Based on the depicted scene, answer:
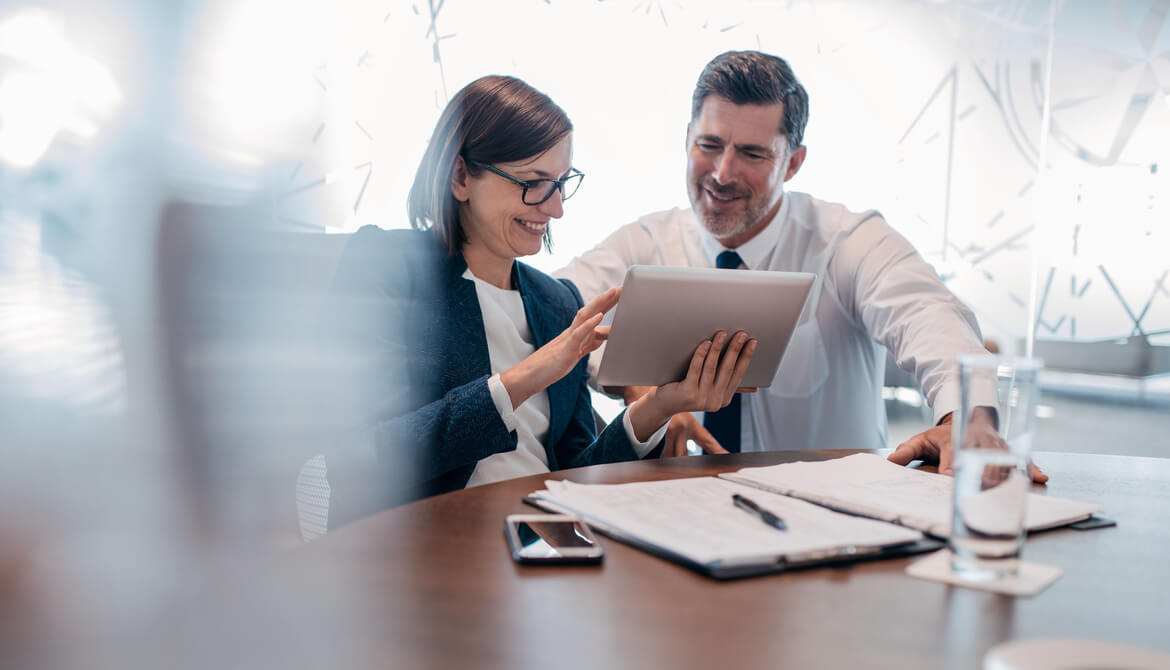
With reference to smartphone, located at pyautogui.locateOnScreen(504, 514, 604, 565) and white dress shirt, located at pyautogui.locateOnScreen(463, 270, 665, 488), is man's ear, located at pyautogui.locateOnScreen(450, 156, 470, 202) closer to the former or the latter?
white dress shirt, located at pyautogui.locateOnScreen(463, 270, 665, 488)

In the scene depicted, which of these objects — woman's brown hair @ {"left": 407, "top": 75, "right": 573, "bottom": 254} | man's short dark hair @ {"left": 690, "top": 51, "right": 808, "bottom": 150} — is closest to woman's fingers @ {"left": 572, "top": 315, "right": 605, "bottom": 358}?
woman's brown hair @ {"left": 407, "top": 75, "right": 573, "bottom": 254}

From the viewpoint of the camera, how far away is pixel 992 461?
664mm

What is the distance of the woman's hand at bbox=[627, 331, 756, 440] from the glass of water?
695 millimetres

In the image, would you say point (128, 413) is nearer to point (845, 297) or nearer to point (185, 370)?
point (185, 370)

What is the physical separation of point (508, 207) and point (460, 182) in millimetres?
120

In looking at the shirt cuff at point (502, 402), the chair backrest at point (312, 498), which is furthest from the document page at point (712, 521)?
the chair backrest at point (312, 498)

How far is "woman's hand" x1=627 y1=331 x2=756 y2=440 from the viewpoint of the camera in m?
1.39

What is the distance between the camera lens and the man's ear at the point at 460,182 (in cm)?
161

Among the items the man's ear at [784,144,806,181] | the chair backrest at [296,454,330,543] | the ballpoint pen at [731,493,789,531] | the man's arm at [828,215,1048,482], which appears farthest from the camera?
the man's ear at [784,144,806,181]

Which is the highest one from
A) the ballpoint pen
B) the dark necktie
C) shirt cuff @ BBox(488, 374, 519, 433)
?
shirt cuff @ BBox(488, 374, 519, 433)

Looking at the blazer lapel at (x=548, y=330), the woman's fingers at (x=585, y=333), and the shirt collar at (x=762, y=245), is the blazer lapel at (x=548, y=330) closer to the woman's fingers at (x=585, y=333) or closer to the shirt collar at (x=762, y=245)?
the woman's fingers at (x=585, y=333)

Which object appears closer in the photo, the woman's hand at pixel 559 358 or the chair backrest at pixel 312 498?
the woman's hand at pixel 559 358

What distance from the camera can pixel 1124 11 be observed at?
4.02 meters

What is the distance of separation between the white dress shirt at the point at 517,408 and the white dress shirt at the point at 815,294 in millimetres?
524
